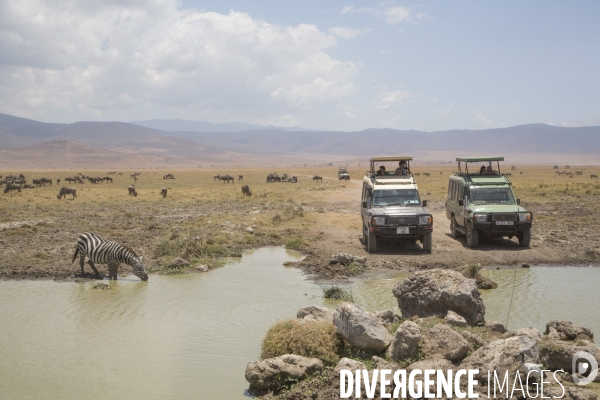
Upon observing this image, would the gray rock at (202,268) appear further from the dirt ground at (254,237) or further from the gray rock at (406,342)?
the gray rock at (406,342)

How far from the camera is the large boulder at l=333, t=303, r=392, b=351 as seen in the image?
24.3 ft

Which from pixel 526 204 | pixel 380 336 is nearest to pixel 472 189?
pixel 380 336

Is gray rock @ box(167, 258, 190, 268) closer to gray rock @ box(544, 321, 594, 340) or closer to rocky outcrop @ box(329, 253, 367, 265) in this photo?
rocky outcrop @ box(329, 253, 367, 265)

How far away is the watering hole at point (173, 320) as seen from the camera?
25.6ft

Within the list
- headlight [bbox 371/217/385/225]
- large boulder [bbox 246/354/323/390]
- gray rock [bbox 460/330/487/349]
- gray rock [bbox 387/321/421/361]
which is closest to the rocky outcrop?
headlight [bbox 371/217/385/225]

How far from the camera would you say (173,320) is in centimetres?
1051

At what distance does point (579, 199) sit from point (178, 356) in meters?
31.6

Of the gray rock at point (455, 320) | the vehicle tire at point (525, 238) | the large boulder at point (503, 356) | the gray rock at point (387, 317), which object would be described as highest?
the large boulder at point (503, 356)

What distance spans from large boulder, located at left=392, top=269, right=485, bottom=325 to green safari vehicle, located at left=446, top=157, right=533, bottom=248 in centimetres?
790

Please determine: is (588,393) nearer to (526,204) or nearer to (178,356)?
(178,356)

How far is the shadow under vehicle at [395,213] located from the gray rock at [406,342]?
8831 mm

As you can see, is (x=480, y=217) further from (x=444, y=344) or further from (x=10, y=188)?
(x=10, y=188)

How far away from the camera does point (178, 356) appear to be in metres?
8.59

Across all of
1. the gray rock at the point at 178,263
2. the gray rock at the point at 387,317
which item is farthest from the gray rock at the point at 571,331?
the gray rock at the point at 178,263
